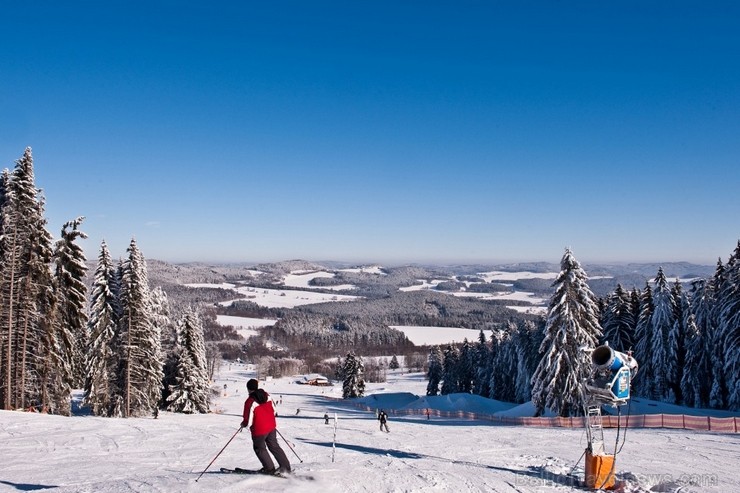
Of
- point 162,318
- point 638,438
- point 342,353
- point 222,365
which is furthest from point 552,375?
point 342,353

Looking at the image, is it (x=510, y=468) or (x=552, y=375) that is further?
(x=552, y=375)

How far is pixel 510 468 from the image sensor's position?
529 inches

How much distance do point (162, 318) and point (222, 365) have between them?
11633 cm

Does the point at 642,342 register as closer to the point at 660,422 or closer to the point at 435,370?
the point at 660,422

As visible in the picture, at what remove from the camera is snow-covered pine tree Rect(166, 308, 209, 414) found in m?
40.6

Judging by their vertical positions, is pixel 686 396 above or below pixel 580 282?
below

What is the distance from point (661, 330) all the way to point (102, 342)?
42480mm

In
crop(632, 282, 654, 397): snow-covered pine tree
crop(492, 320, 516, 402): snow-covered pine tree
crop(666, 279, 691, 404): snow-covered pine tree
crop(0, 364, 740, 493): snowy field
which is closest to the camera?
crop(0, 364, 740, 493): snowy field

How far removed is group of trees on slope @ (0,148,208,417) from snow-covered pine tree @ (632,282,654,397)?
38323 mm

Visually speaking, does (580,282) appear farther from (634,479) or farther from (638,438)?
(634,479)

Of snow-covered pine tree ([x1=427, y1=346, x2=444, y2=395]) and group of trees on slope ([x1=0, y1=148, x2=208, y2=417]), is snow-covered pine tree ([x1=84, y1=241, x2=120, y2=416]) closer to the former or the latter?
group of trees on slope ([x1=0, y1=148, x2=208, y2=417])

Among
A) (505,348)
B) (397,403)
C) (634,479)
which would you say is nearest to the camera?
(634,479)

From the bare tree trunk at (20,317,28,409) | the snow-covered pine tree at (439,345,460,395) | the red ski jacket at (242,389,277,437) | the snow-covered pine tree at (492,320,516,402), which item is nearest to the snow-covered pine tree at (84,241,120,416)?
the bare tree trunk at (20,317,28,409)

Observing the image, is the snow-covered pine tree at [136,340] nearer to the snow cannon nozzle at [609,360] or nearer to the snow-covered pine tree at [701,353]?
the snow cannon nozzle at [609,360]
